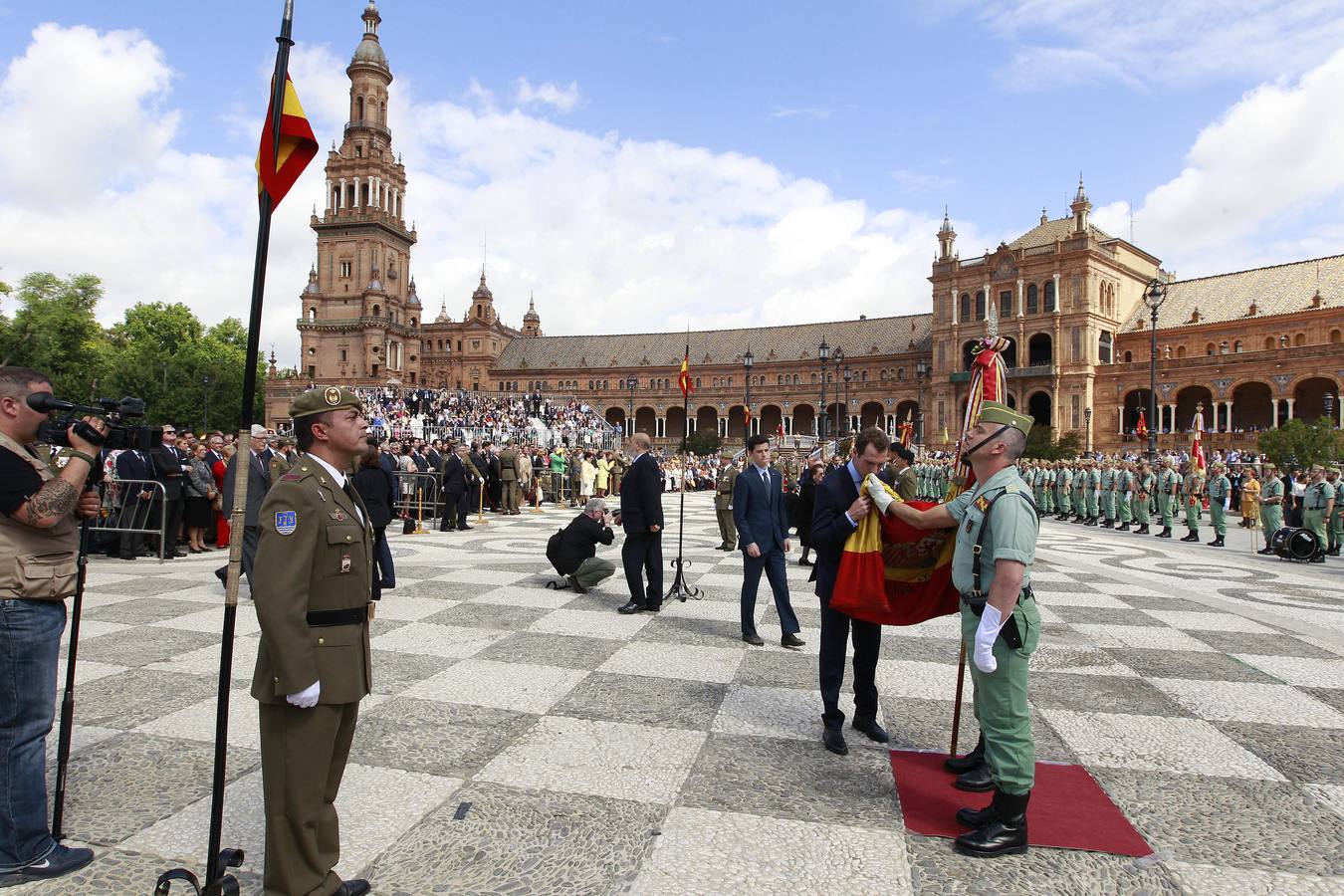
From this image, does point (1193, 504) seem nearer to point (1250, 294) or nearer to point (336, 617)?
point (336, 617)

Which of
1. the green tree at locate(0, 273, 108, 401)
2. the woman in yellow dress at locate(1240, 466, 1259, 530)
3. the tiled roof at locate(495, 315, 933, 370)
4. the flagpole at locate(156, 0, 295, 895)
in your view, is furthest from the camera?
the tiled roof at locate(495, 315, 933, 370)

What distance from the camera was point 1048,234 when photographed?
70.2 metres

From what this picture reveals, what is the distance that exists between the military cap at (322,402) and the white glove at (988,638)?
2704 millimetres

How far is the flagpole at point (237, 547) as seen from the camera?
2.68 m

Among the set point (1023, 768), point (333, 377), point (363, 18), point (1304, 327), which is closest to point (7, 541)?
point (1023, 768)

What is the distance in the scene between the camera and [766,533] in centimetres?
682

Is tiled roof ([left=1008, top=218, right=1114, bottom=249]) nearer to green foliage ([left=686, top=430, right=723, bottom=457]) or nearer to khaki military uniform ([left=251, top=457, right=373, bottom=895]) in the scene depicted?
green foliage ([left=686, top=430, right=723, bottom=457])

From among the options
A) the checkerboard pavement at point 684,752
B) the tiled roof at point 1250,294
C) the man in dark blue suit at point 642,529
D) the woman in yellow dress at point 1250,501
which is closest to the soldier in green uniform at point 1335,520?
the woman in yellow dress at point 1250,501

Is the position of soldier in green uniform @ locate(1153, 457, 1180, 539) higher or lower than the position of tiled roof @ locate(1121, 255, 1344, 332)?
lower

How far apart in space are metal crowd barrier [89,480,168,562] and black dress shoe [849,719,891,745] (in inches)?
406

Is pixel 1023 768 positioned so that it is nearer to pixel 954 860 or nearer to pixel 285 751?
pixel 954 860

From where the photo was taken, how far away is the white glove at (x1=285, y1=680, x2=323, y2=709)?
2.55 metres

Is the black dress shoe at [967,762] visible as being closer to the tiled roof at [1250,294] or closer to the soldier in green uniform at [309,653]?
the soldier in green uniform at [309,653]

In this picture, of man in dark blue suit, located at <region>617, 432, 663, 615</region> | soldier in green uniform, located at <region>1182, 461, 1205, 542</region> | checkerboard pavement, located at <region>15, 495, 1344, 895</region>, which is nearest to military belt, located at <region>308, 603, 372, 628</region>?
checkerboard pavement, located at <region>15, 495, 1344, 895</region>
